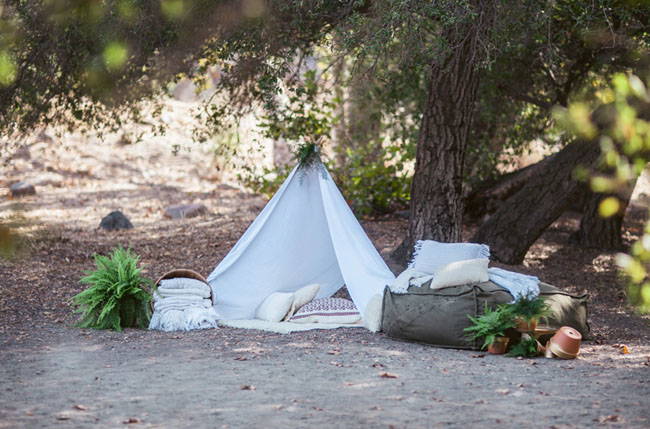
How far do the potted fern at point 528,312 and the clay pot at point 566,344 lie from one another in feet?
0.52

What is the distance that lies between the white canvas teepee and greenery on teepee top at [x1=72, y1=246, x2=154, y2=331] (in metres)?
0.74

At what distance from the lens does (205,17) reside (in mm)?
5473

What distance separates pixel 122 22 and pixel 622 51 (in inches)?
176

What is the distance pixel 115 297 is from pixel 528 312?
2766 mm

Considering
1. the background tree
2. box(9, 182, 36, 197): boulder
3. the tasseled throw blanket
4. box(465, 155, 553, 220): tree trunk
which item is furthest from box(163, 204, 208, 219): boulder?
the tasseled throw blanket

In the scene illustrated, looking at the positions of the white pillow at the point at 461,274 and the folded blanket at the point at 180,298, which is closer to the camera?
the white pillow at the point at 461,274

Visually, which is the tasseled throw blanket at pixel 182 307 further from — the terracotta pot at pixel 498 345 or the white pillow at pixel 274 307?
the terracotta pot at pixel 498 345

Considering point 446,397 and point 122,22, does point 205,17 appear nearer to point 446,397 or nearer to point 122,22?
point 122,22

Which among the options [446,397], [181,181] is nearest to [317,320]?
[446,397]

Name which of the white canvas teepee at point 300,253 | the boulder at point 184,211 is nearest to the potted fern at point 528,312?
the white canvas teepee at point 300,253

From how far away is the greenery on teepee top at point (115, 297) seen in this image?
457 centimetres

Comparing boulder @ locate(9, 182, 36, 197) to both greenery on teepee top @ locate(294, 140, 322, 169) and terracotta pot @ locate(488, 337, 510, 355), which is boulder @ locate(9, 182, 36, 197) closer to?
greenery on teepee top @ locate(294, 140, 322, 169)

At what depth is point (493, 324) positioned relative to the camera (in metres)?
4.12

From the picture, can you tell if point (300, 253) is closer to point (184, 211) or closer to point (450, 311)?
point (450, 311)
